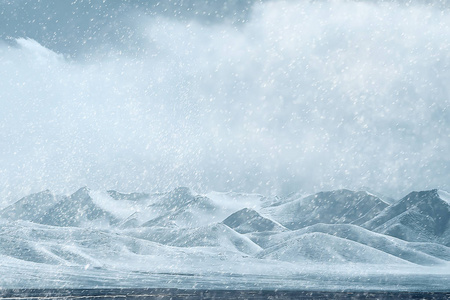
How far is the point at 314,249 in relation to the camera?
518ft

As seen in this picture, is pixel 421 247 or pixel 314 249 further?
pixel 421 247

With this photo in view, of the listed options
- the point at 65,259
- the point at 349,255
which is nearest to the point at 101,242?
the point at 65,259

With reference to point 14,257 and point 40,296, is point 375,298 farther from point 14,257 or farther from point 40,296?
point 14,257

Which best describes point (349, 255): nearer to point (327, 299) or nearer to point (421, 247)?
point (421, 247)

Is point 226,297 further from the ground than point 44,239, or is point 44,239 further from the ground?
point 44,239

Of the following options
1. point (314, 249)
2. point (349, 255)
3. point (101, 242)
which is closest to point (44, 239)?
point (101, 242)

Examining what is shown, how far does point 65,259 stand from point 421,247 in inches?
5647

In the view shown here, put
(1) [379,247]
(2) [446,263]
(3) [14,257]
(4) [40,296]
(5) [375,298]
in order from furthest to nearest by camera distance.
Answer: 1. (1) [379,247]
2. (2) [446,263]
3. (3) [14,257]
4. (5) [375,298]
5. (4) [40,296]

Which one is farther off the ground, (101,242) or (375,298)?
(101,242)

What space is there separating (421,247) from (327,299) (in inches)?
7044

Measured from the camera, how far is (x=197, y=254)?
530 ft

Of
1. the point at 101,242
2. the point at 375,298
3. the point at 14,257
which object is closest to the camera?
the point at 375,298

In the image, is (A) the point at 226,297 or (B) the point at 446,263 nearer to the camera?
(A) the point at 226,297

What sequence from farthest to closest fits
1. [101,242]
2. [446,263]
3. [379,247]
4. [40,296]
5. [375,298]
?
[379,247] → [446,263] → [101,242] → [375,298] → [40,296]
